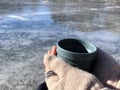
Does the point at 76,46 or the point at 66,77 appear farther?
the point at 76,46

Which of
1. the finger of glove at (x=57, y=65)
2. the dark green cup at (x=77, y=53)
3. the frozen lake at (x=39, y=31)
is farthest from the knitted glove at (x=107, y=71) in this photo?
the frozen lake at (x=39, y=31)

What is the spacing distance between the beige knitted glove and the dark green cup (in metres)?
0.04

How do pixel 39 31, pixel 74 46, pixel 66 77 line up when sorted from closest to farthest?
pixel 66 77 → pixel 74 46 → pixel 39 31

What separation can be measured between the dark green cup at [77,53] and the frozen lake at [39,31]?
49.1 inches

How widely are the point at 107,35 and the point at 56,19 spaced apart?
1.03m

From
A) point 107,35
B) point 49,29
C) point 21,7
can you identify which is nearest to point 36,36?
point 49,29

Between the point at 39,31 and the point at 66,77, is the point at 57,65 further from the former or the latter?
the point at 39,31

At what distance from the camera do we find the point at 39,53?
11.0ft

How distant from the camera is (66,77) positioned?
125cm

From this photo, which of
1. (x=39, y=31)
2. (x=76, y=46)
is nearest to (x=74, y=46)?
(x=76, y=46)

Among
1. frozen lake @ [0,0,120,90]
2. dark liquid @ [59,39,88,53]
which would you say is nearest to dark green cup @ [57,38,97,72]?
dark liquid @ [59,39,88,53]

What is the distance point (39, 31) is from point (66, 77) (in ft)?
9.58

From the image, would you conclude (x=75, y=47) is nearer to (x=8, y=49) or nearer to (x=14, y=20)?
(x=8, y=49)

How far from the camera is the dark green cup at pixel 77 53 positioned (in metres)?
1.30
